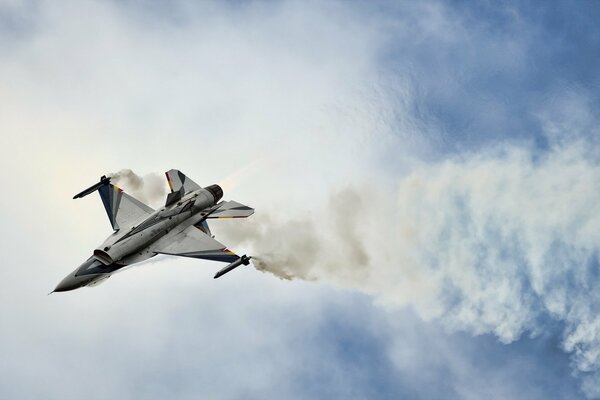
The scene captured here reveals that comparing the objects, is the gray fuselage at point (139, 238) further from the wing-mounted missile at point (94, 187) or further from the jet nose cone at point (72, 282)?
the wing-mounted missile at point (94, 187)

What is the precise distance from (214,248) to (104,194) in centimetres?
1343

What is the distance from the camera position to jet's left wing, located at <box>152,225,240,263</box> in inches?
2677

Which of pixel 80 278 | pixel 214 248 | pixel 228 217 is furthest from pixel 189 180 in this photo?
pixel 80 278

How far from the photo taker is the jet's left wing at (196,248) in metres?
68.0

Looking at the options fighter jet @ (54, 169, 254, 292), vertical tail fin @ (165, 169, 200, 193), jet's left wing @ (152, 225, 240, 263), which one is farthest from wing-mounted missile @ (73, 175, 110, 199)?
jet's left wing @ (152, 225, 240, 263)

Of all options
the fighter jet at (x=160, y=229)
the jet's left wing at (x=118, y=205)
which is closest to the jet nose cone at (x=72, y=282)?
the fighter jet at (x=160, y=229)

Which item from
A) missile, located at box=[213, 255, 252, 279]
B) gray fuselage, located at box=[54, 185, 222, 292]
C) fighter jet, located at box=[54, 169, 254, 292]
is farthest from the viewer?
fighter jet, located at box=[54, 169, 254, 292]

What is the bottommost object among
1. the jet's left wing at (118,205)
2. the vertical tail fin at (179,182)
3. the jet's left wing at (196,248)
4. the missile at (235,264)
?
the missile at (235,264)

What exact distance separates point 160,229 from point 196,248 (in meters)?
3.63

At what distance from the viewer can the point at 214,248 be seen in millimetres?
68938

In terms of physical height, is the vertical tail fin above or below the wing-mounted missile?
above

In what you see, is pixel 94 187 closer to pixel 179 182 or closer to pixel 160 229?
pixel 179 182

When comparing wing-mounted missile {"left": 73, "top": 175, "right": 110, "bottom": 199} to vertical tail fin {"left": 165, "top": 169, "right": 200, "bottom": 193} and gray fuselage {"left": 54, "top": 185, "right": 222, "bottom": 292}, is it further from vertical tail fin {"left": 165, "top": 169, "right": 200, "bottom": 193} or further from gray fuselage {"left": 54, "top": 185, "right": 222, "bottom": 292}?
gray fuselage {"left": 54, "top": 185, "right": 222, "bottom": 292}

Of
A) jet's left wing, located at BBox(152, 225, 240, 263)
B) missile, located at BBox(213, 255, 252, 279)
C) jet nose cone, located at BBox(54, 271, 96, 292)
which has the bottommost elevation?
jet nose cone, located at BBox(54, 271, 96, 292)
